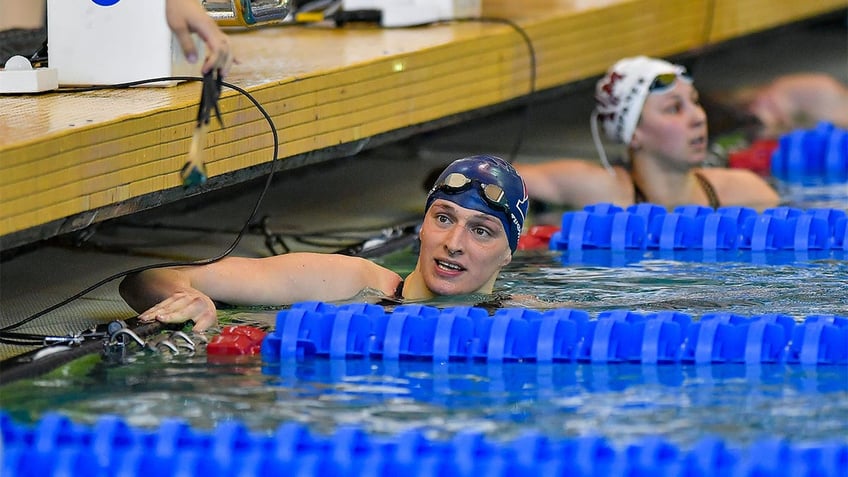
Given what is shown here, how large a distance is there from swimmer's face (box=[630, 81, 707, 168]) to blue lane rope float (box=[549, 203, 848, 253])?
490 mm

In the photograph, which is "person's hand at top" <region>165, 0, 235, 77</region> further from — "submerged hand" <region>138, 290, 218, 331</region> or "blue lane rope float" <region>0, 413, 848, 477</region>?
"blue lane rope float" <region>0, 413, 848, 477</region>

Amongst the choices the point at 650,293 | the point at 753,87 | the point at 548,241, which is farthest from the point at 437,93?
the point at 753,87

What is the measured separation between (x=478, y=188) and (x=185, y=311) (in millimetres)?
866

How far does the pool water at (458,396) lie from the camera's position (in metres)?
2.91

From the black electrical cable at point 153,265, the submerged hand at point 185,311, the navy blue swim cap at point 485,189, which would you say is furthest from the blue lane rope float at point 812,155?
the submerged hand at point 185,311

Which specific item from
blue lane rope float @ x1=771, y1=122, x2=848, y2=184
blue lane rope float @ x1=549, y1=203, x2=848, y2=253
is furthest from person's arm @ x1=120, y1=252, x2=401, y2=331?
blue lane rope float @ x1=771, y1=122, x2=848, y2=184

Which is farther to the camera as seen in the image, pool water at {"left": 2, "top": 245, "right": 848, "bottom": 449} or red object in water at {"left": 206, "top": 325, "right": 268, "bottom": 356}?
red object in water at {"left": 206, "top": 325, "right": 268, "bottom": 356}

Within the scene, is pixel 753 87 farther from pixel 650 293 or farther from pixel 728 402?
pixel 728 402

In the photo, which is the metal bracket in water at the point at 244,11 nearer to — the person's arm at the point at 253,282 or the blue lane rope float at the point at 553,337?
the person's arm at the point at 253,282

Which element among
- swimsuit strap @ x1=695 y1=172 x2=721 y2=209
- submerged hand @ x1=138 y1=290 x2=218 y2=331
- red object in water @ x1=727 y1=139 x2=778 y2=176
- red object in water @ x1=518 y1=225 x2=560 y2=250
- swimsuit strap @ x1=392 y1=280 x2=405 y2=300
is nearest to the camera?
submerged hand @ x1=138 y1=290 x2=218 y2=331

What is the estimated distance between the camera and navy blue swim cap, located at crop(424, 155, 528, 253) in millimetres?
3980

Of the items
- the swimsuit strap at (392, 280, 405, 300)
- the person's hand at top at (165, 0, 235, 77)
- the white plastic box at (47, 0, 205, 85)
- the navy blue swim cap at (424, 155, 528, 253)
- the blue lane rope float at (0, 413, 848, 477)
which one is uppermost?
the person's hand at top at (165, 0, 235, 77)

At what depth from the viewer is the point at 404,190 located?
21.2 ft

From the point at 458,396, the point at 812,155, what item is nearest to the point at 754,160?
the point at 812,155
